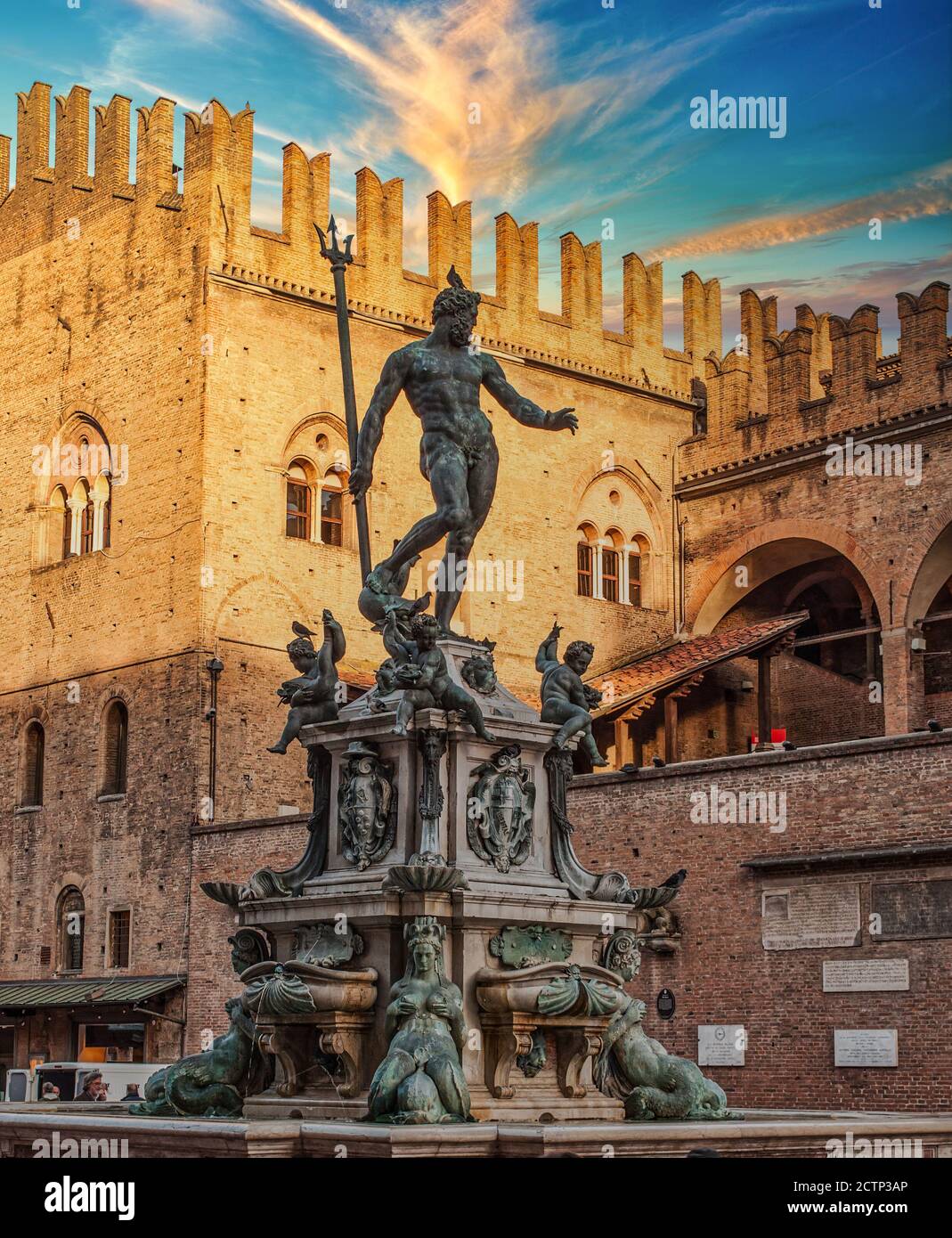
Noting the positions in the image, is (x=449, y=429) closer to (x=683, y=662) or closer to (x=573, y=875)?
(x=573, y=875)

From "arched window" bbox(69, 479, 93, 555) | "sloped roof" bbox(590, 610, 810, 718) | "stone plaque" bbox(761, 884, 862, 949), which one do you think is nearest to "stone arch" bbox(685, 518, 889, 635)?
"sloped roof" bbox(590, 610, 810, 718)

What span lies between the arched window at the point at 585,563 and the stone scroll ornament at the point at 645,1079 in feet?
79.4

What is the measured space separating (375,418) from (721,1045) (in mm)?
12250

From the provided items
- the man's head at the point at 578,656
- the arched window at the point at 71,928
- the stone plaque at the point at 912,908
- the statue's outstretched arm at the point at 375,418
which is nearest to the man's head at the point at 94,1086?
the arched window at the point at 71,928

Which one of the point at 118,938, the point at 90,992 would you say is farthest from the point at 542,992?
the point at 118,938

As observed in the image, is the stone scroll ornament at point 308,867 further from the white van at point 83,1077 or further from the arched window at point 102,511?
the arched window at point 102,511

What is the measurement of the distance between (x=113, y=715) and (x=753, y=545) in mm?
11319

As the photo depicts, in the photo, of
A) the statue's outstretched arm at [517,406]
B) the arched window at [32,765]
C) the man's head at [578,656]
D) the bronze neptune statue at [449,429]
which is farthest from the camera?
the arched window at [32,765]

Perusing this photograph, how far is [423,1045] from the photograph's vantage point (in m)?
10.5

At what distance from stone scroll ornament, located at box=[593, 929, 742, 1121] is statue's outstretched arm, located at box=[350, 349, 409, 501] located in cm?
367

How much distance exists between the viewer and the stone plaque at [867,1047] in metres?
21.4

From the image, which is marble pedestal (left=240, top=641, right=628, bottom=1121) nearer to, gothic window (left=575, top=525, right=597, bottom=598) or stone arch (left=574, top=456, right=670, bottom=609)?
gothic window (left=575, top=525, right=597, bottom=598)

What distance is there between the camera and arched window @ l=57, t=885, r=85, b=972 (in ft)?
105
